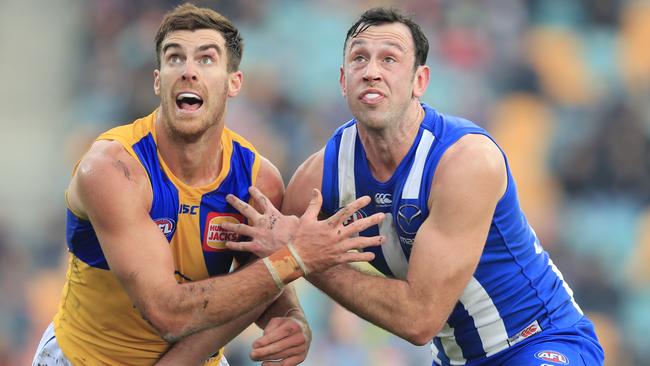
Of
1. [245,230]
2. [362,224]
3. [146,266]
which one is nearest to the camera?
[146,266]

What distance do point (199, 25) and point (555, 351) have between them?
2768mm

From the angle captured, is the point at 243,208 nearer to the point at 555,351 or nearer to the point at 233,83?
the point at 233,83

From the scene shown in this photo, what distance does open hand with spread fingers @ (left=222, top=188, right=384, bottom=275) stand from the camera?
5445 mm

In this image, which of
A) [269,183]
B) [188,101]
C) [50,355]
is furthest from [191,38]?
[50,355]

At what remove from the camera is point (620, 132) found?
40.7 ft

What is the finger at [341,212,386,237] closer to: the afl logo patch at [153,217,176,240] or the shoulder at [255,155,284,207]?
the shoulder at [255,155,284,207]

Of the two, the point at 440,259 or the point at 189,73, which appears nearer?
the point at 440,259

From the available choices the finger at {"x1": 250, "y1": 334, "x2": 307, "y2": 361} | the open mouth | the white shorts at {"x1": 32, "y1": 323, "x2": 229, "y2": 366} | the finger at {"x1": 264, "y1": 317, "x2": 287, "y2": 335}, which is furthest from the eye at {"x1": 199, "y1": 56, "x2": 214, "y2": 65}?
the white shorts at {"x1": 32, "y1": 323, "x2": 229, "y2": 366}

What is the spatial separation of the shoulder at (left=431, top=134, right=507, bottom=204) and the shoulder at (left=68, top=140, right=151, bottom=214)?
5.29 feet

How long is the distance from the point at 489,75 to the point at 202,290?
29.1 feet

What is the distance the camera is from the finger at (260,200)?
224 inches

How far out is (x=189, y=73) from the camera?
18.8ft

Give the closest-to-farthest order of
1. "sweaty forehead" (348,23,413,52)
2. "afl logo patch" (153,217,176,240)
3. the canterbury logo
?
"afl logo patch" (153,217,176,240)
the canterbury logo
"sweaty forehead" (348,23,413,52)

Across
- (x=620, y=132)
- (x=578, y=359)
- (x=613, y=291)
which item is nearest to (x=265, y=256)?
(x=578, y=359)
